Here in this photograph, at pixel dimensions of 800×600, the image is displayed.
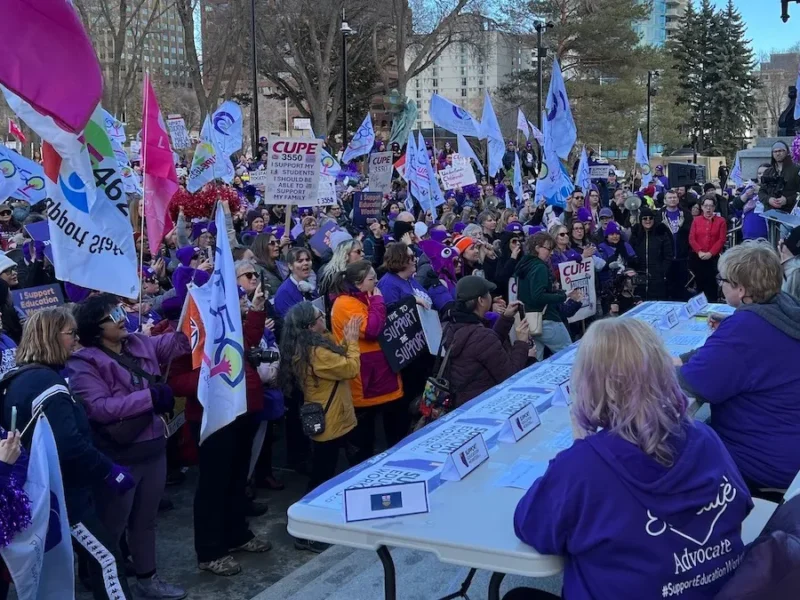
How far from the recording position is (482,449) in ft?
11.2

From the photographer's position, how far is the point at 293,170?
380 inches

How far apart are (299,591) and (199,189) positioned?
998 cm

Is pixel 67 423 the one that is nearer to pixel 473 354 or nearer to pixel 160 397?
pixel 160 397

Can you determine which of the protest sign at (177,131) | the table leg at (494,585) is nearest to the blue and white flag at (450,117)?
the protest sign at (177,131)

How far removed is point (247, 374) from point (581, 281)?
4.56m

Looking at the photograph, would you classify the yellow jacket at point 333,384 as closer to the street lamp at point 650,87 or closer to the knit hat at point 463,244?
the knit hat at point 463,244

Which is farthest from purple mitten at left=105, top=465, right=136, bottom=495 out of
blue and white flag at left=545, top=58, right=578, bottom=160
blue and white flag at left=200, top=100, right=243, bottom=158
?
blue and white flag at left=200, top=100, right=243, bottom=158

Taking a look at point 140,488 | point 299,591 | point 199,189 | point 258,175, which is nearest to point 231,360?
point 140,488

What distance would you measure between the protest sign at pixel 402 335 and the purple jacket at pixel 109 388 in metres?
2.18

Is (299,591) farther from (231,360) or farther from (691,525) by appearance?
(691,525)

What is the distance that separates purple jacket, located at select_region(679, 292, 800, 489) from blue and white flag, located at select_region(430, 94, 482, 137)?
13214 millimetres

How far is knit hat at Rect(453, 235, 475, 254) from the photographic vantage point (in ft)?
29.0

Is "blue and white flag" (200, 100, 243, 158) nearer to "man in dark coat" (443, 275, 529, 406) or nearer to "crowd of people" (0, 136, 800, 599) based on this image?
"crowd of people" (0, 136, 800, 599)

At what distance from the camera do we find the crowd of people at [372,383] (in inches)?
96.1
